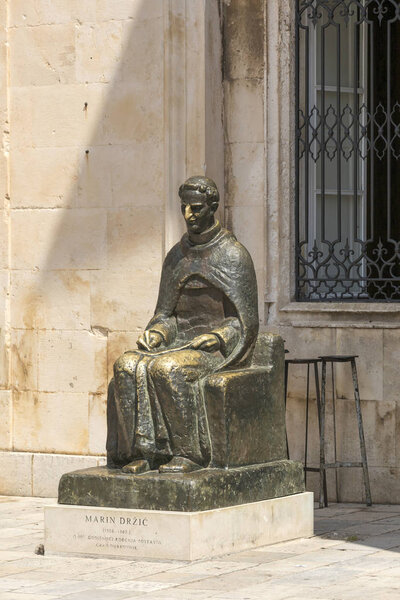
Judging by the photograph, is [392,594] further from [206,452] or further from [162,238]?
[162,238]

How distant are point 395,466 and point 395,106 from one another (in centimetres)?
269

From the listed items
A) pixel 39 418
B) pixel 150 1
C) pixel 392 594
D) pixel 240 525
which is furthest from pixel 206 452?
pixel 150 1

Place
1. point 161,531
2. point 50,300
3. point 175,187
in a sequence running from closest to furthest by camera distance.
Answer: point 161,531 → point 175,187 → point 50,300

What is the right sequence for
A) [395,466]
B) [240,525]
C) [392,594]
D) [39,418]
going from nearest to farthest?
[392,594], [240,525], [395,466], [39,418]

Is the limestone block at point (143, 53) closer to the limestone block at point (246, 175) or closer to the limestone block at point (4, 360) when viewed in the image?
the limestone block at point (246, 175)

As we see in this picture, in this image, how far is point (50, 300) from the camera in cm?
1100

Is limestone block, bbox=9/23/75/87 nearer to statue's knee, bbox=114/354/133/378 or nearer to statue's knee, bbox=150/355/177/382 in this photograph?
statue's knee, bbox=114/354/133/378

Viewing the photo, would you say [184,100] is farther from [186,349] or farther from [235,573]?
[235,573]

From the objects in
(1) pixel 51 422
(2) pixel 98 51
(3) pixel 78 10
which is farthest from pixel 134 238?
(3) pixel 78 10

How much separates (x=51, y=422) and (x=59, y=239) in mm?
1406

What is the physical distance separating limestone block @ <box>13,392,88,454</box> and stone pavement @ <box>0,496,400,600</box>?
1.89 m

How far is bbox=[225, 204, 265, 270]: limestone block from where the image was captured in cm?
1076

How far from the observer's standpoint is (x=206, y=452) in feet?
26.6

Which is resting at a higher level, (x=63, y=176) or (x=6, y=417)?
(x=63, y=176)
